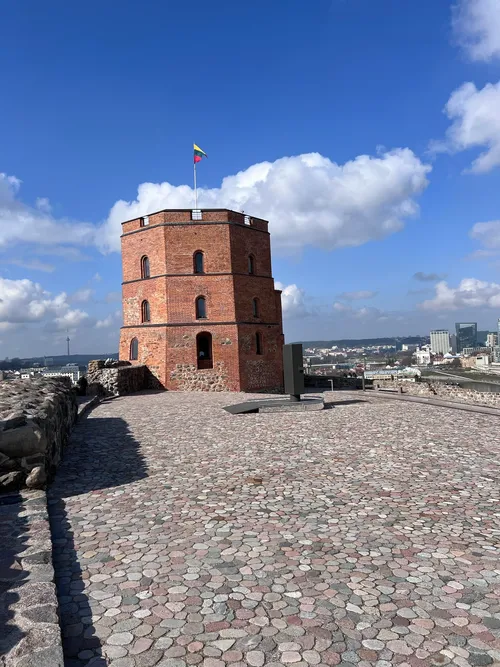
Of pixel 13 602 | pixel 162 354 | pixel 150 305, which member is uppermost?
pixel 150 305

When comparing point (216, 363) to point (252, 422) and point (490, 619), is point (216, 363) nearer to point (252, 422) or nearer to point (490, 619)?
point (252, 422)

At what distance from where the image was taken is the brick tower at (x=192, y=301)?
24.3 metres

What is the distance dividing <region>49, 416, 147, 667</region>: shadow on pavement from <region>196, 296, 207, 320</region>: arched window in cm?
1315

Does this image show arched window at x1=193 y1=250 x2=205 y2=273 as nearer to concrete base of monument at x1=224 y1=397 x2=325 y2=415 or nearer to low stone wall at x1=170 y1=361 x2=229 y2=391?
low stone wall at x1=170 y1=361 x2=229 y2=391

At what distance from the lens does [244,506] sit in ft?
18.5

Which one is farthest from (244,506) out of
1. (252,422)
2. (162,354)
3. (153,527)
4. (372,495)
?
(162,354)

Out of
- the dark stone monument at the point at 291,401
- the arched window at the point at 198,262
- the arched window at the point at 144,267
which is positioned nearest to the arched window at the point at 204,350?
the arched window at the point at 198,262

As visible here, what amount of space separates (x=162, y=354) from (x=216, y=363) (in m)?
2.76

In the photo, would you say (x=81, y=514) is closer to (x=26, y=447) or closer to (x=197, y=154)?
(x=26, y=447)

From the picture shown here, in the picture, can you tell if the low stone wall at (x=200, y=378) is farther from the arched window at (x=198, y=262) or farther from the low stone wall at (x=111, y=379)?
the arched window at (x=198, y=262)

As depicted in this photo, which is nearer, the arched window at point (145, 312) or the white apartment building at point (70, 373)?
the white apartment building at point (70, 373)

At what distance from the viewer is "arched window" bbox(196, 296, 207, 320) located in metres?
24.8

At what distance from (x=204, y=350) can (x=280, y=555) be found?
866 inches

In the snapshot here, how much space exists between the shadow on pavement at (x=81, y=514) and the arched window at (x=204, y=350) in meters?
13.0
